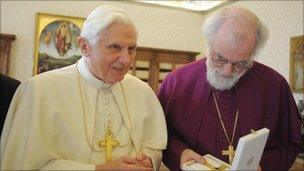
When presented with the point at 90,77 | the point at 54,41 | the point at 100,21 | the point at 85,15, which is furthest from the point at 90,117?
the point at 85,15

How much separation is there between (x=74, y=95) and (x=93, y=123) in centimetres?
21

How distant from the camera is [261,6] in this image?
669 cm

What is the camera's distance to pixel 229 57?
6.98ft

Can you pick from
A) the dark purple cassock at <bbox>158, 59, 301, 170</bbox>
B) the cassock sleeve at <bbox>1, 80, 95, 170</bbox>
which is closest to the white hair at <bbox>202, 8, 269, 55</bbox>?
Result: the dark purple cassock at <bbox>158, 59, 301, 170</bbox>

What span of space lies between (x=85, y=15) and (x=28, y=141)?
6.20m

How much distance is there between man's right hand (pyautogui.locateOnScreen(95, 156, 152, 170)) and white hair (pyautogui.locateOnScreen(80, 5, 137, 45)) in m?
0.68

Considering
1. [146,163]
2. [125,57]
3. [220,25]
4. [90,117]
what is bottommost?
[146,163]

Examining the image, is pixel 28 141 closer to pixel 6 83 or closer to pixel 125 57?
pixel 6 83

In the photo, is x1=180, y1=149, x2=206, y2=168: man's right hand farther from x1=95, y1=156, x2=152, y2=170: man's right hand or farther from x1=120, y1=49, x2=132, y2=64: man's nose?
x1=120, y1=49, x2=132, y2=64: man's nose

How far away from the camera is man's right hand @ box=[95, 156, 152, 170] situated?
1793mm

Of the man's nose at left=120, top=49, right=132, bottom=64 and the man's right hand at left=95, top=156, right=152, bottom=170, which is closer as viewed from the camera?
the man's right hand at left=95, top=156, right=152, bottom=170

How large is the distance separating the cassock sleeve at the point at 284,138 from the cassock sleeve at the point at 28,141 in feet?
3.92

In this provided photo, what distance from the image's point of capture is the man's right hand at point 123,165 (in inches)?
70.6

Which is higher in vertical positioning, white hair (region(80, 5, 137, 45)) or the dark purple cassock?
white hair (region(80, 5, 137, 45))
